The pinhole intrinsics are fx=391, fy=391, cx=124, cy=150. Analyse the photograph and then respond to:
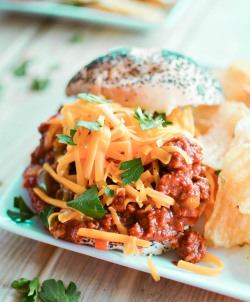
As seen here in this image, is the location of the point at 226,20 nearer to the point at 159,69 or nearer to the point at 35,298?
the point at 159,69

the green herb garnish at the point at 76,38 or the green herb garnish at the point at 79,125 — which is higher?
the green herb garnish at the point at 79,125

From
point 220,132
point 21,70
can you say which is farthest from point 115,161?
point 21,70

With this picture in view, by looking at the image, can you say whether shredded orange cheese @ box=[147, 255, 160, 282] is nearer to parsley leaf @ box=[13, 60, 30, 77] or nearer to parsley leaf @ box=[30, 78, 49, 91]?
parsley leaf @ box=[30, 78, 49, 91]

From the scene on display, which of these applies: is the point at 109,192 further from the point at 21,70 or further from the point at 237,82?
the point at 21,70

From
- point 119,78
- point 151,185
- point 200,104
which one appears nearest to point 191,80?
point 200,104

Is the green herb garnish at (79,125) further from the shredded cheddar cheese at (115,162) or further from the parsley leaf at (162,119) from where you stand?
the parsley leaf at (162,119)

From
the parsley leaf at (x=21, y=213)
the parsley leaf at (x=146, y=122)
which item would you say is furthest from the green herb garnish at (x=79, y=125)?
the parsley leaf at (x=21, y=213)
